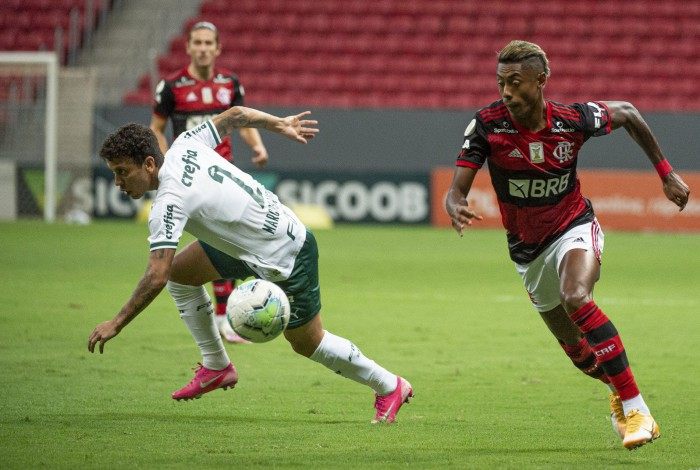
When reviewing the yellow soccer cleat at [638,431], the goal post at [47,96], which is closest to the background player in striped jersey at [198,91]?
the yellow soccer cleat at [638,431]

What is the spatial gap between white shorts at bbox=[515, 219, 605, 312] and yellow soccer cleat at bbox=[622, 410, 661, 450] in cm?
84

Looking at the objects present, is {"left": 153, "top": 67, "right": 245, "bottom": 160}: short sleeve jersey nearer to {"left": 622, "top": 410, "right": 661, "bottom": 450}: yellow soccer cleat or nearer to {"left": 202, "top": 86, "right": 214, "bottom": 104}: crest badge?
{"left": 202, "top": 86, "right": 214, "bottom": 104}: crest badge

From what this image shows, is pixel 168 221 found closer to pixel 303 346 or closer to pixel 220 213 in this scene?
pixel 220 213

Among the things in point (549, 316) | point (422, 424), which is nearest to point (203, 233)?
point (422, 424)

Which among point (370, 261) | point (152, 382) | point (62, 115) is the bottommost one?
point (62, 115)

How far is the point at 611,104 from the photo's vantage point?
6.04 meters

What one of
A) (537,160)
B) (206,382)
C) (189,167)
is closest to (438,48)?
(206,382)

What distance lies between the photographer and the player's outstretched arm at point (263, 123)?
6.32 meters

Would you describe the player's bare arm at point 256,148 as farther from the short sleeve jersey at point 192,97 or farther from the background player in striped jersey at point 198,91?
the short sleeve jersey at point 192,97

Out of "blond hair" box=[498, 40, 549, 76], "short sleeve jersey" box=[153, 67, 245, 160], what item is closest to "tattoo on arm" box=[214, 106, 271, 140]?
"blond hair" box=[498, 40, 549, 76]

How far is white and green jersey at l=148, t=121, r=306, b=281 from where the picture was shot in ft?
18.1

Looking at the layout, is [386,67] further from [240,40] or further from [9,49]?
A: [9,49]

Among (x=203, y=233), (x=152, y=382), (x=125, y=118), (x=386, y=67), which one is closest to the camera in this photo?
(x=203, y=233)

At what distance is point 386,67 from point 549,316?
61.1 feet
